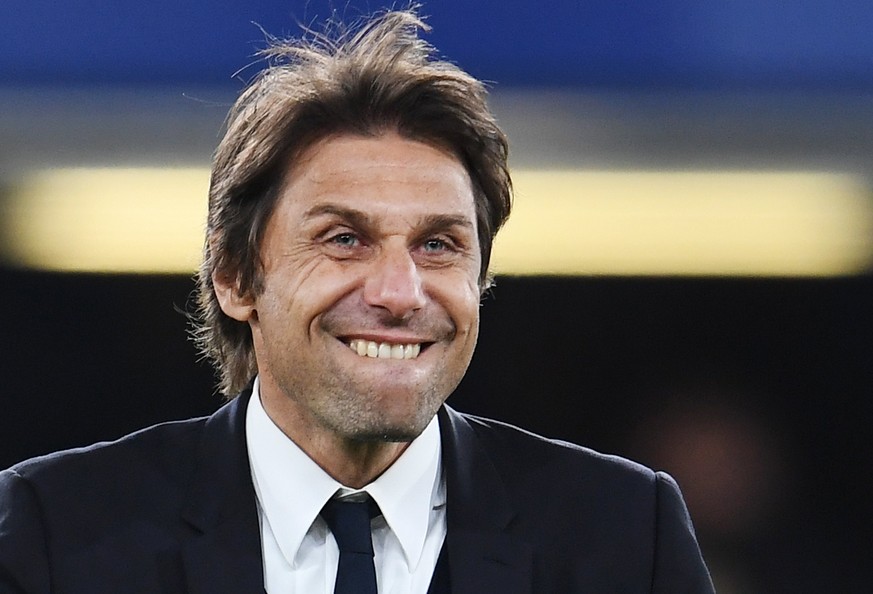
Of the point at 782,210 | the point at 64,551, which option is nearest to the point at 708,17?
the point at 782,210

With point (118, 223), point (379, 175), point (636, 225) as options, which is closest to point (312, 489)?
point (379, 175)

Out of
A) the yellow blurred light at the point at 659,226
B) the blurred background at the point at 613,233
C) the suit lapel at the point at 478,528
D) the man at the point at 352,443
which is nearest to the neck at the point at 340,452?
the man at the point at 352,443

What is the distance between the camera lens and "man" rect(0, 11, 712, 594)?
5.94 ft

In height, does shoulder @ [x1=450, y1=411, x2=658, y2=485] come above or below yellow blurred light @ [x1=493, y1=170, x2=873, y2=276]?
below

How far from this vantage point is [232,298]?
2045 mm

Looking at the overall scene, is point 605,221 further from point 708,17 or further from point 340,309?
point 340,309

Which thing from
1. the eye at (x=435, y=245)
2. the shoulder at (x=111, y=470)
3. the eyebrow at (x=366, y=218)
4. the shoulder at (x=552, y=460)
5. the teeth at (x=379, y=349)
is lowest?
the shoulder at (x=111, y=470)

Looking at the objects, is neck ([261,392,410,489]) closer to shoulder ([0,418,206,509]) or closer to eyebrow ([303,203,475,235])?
shoulder ([0,418,206,509])

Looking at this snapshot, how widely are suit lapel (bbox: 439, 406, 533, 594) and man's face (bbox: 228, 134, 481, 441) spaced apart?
0.17 m

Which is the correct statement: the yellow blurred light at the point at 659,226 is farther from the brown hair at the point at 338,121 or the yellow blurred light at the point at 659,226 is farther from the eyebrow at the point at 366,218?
the eyebrow at the point at 366,218

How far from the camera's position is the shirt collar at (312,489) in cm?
186

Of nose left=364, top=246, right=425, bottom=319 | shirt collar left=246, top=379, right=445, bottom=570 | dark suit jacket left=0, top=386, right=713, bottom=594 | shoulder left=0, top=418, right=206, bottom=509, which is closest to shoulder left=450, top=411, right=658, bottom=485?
dark suit jacket left=0, top=386, right=713, bottom=594

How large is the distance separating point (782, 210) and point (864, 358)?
301mm

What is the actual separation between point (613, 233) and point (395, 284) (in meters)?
0.70
